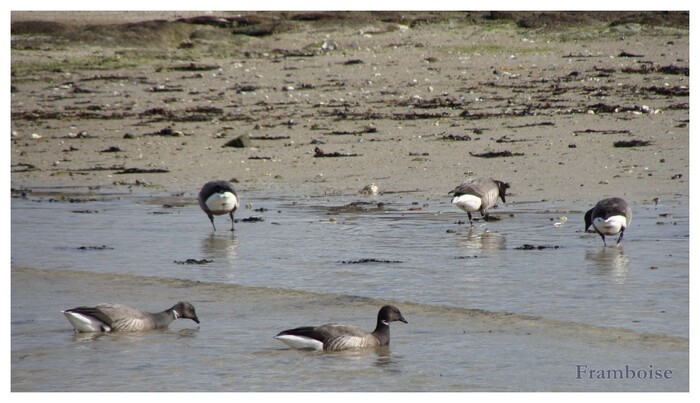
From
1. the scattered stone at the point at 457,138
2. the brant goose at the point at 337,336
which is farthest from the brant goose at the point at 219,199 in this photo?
the brant goose at the point at 337,336

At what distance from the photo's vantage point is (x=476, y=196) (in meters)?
13.5

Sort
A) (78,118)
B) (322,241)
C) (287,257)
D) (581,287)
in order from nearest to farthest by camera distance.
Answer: (581,287)
(287,257)
(322,241)
(78,118)

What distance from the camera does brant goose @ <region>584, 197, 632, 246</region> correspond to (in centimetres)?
1154

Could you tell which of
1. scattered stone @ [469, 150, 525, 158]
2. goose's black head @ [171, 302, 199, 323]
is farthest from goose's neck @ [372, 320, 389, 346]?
scattered stone @ [469, 150, 525, 158]

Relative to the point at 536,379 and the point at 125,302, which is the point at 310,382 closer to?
the point at 536,379

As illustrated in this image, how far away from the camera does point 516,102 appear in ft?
69.8

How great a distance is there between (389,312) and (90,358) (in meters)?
2.26

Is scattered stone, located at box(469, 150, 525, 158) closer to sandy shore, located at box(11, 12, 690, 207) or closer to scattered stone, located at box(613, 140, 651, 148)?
sandy shore, located at box(11, 12, 690, 207)

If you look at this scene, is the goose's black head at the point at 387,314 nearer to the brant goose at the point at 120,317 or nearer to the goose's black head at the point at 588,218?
the brant goose at the point at 120,317

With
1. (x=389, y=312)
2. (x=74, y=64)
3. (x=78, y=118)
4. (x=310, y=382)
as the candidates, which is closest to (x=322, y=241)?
(x=389, y=312)

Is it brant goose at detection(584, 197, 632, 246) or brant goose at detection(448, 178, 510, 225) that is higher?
brant goose at detection(448, 178, 510, 225)

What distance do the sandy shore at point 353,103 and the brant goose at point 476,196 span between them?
56.4 inches

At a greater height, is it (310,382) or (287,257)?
(287,257)

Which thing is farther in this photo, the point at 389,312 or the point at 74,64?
the point at 74,64
